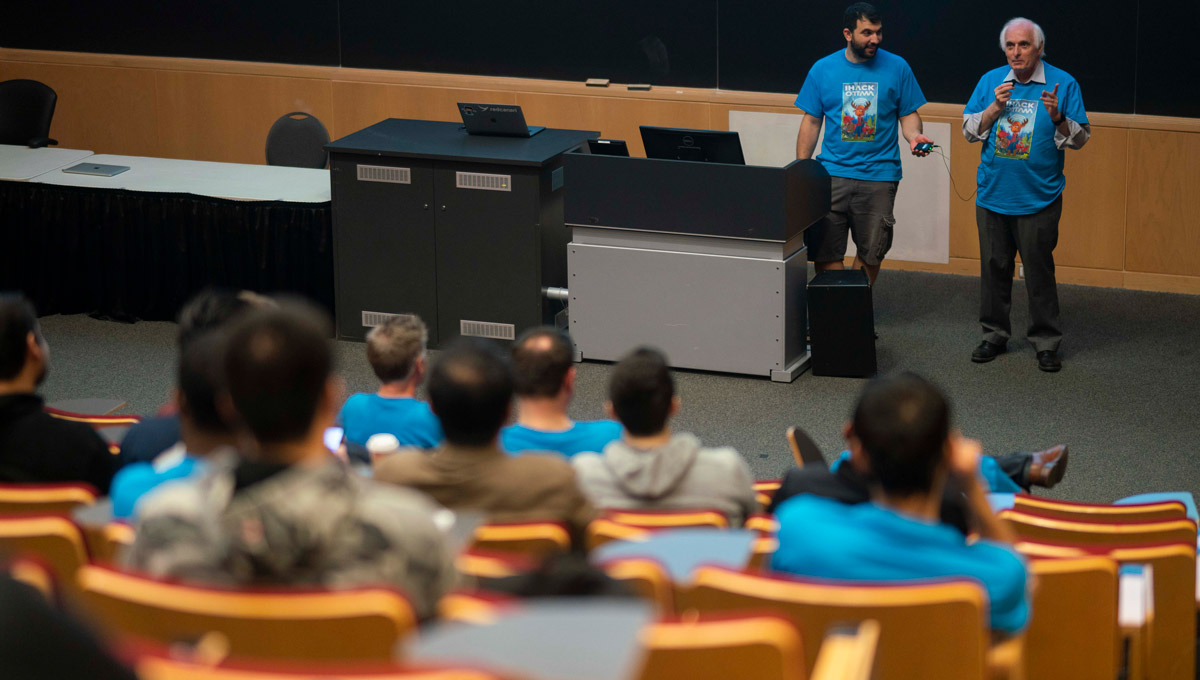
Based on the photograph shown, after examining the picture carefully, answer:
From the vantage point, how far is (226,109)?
8750 mm

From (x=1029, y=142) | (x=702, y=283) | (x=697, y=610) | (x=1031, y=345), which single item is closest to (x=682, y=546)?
(x=697, y=610)

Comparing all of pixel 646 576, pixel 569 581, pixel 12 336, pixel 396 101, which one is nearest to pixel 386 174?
pixel 396 101

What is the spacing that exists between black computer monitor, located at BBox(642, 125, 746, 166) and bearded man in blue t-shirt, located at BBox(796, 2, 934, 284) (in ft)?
2.25

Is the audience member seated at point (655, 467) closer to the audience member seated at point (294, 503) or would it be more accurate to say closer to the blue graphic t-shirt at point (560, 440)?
the blue graphic t-shirt at point (560, 440)

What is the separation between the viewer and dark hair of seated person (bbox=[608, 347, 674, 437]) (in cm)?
265

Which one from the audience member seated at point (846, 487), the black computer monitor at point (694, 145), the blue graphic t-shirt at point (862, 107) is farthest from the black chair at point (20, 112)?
the audience member seated at point (846, 487)

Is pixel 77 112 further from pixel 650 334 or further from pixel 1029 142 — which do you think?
pixel 1029 142

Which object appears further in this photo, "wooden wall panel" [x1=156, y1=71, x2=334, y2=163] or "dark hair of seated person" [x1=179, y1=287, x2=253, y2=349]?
"wooden wall panel" [x1=156, y1=71, x2=334, y2=163]

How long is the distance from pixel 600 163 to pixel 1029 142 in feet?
6.01

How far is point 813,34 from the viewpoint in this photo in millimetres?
7262

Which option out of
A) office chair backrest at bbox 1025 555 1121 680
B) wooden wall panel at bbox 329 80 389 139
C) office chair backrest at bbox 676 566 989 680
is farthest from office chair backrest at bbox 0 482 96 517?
wooden wall panel at bbox 329 80 389 139

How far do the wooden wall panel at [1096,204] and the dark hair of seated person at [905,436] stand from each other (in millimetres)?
5304

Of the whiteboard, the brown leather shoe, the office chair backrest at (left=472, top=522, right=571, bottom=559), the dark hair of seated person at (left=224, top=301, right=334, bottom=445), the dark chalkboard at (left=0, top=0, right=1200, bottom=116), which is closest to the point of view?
the dark hair of seated person at (left=224, top=301, right=334, bottom=445)

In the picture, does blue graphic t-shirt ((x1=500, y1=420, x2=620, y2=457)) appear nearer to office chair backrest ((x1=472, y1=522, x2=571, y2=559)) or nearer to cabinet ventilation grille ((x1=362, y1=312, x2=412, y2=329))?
office chair backrest ((x1=472, y1=522, x2=571, y2=559))
